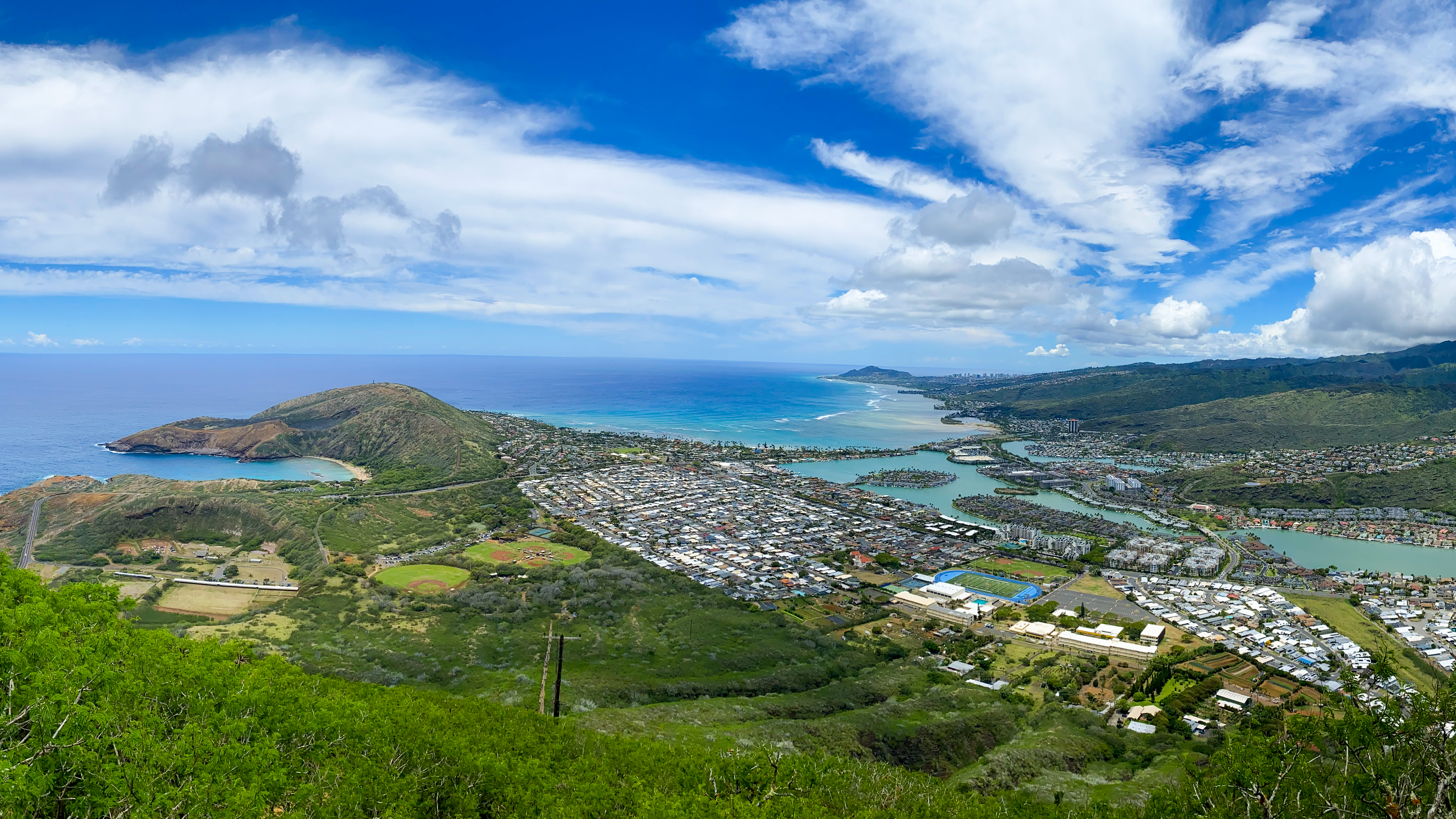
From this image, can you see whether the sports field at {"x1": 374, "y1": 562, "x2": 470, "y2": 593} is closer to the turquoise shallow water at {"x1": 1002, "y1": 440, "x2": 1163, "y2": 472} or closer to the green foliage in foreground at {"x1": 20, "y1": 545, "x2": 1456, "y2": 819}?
the green foliage in foreground at {"x1": 20, "y1": 545, "x2": 1456, "y2": 819}

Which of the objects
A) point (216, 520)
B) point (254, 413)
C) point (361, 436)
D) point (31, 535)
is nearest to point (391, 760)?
point (216, 520)

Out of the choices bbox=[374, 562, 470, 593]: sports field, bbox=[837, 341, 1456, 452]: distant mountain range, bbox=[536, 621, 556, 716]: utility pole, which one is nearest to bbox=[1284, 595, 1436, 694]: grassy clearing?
bbox=[536, 621, 556, 716]: utility pole

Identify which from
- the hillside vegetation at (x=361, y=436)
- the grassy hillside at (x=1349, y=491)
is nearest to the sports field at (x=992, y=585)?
the grassy hillside at (x=1349, y=491)

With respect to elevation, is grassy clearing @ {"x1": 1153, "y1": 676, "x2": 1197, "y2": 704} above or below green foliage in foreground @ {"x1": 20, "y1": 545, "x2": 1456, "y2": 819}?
below

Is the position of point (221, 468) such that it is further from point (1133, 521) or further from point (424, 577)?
point (1133, 521)

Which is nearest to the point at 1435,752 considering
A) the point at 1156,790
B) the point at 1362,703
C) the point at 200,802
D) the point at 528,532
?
the point at 1362,703

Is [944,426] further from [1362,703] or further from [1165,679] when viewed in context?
[1362,703]

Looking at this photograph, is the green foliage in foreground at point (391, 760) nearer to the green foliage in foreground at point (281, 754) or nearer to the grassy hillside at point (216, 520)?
the green foliage in foreground at point (281, 754)
